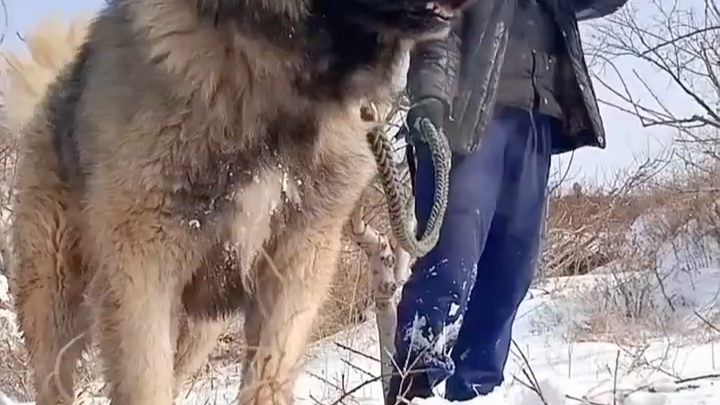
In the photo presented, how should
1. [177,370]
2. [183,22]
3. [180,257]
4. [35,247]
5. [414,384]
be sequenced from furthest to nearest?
[177,370], [35,247], [414,384], [180,257], [183,22]

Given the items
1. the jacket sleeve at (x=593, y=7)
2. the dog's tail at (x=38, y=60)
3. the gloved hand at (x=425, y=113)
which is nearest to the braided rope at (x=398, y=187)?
the gloved hand at (x=425, y=113)

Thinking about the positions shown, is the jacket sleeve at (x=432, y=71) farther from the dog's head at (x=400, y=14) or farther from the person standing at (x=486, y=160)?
the dog's head at (x=400, y=14)

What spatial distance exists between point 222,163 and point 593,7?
173 cm

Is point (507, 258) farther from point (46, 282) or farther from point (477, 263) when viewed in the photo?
point (46, 282)

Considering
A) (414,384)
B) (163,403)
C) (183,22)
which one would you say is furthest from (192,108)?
(414,384)

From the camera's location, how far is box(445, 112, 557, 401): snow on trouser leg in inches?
140

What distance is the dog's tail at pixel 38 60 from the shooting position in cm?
420

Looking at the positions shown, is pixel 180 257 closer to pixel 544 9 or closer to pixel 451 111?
pixel 451 111

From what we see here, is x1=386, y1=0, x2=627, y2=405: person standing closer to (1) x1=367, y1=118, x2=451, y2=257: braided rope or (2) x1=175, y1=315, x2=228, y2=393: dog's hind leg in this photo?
(1) x1=367, y1=118, x2=451, y2=257: braided rope

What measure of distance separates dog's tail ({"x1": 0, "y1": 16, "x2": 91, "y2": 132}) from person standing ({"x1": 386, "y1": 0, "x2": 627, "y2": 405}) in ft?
5.63

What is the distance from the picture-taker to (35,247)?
3521 mm

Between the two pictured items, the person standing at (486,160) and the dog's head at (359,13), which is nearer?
the dog's head at (359,13)

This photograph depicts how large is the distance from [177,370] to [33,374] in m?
0.57

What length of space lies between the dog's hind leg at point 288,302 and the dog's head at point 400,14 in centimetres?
80
